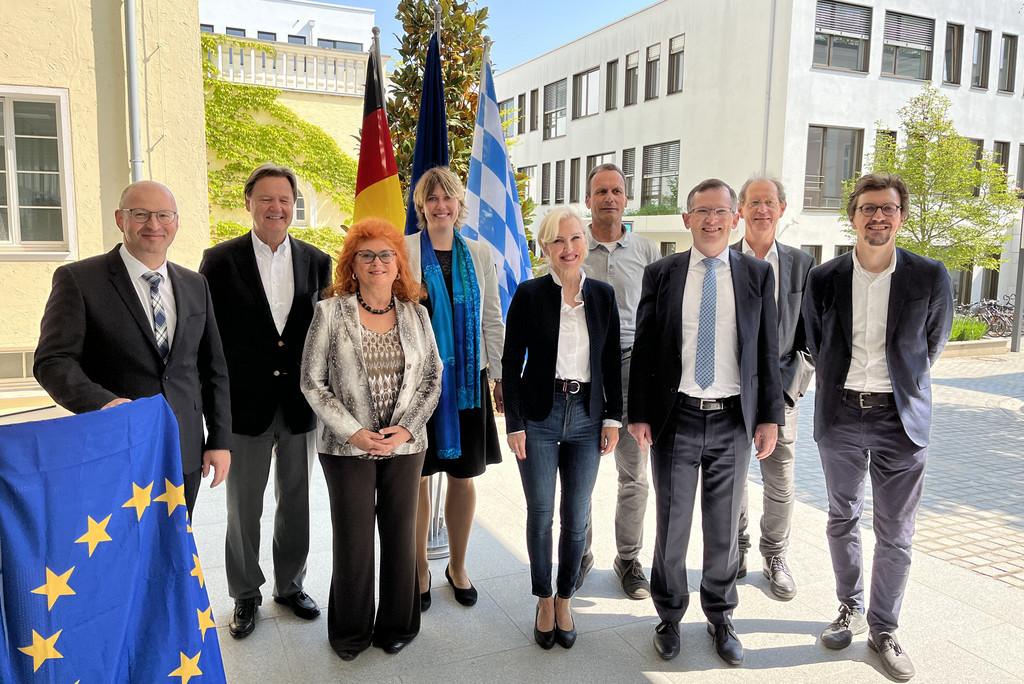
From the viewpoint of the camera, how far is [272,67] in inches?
538

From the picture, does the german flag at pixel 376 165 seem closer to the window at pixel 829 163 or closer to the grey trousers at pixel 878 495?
the grey trousers at pixel 878 495

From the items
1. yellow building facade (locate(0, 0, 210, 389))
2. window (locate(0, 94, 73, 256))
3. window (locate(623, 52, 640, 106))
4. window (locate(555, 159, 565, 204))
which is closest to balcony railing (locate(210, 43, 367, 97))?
yellow building facade (locate(0, 0, 210, 389))

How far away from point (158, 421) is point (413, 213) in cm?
190

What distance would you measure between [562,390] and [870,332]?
1.34 m

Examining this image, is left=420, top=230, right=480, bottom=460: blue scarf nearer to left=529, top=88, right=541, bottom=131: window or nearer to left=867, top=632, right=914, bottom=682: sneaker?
left=867, top=632, right=914, bottom=682: sneaker

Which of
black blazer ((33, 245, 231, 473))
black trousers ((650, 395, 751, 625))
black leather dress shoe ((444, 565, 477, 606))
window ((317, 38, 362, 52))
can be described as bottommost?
black leather dress shoe ((444, 565, 477, 606))

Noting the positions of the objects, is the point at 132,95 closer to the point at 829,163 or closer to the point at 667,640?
the point at 667,640

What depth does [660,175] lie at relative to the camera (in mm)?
20812

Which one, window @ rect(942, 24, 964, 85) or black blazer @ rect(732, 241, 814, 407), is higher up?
window @ rect(942, 24, 964, 85)

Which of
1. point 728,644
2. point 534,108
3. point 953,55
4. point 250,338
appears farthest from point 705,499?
point 534,108

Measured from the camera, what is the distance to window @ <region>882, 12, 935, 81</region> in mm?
17594

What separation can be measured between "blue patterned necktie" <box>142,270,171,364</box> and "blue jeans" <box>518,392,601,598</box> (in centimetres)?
144

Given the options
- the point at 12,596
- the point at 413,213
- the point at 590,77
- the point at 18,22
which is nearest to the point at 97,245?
the point at 18,22

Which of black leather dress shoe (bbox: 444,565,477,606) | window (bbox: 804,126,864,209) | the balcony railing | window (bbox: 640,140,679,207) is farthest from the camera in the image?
window (bbox: 640,140,679,207)
